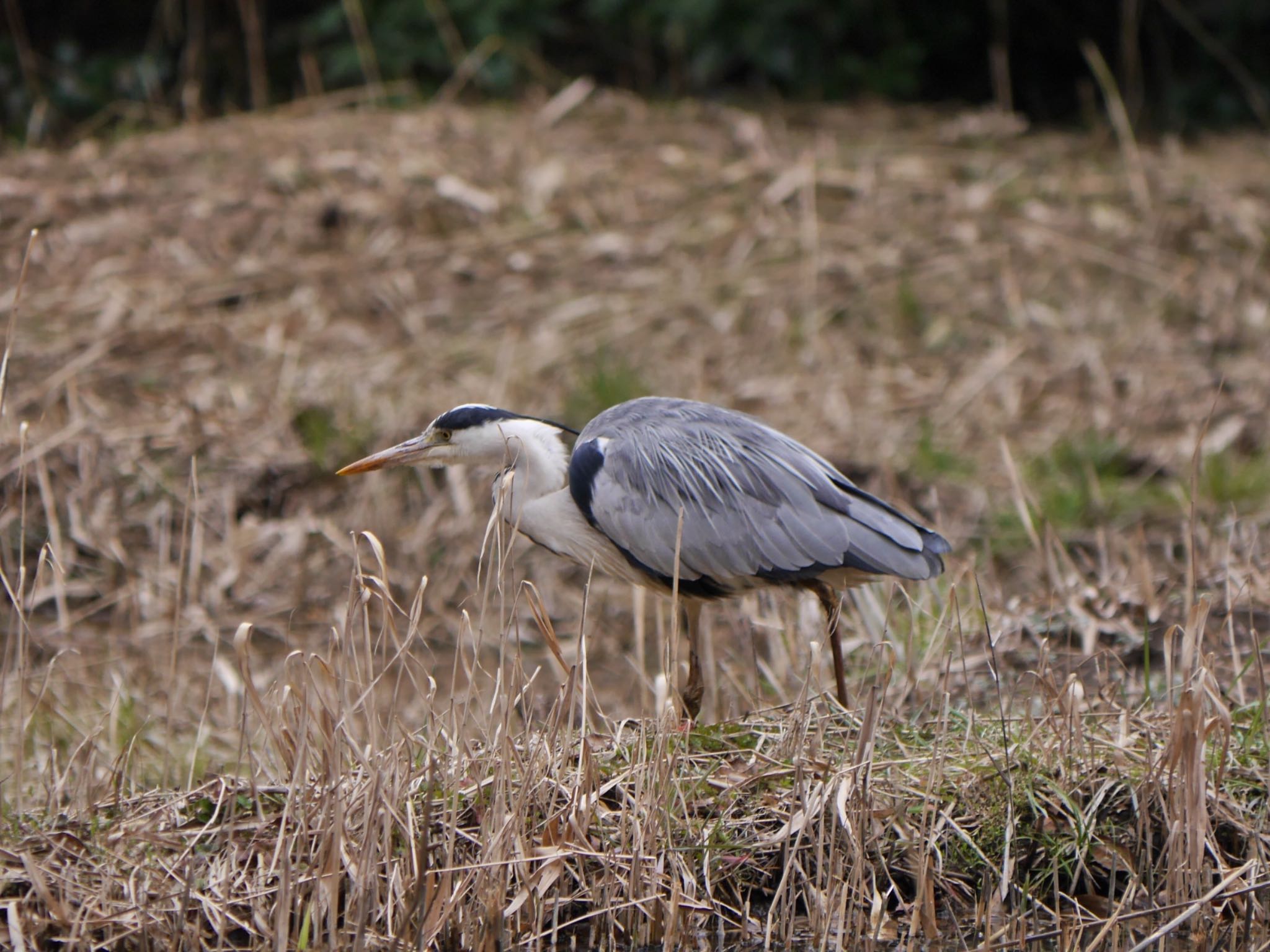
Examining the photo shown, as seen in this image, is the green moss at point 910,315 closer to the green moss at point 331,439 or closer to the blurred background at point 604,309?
the blurred background at point 604,309

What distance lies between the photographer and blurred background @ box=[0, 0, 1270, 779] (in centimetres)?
482

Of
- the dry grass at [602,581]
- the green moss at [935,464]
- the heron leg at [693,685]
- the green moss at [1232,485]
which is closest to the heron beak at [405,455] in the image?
the dry grass at [602,581]

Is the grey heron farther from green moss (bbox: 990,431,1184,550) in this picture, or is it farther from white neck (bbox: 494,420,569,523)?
green moss (bbox: 990,431,1184,550)

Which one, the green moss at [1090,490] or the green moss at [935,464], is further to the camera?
the green moss at [935,464]

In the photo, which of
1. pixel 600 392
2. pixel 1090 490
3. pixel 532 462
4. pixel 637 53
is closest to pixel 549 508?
pixel 532 462

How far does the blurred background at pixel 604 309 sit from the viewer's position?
4.82 meters

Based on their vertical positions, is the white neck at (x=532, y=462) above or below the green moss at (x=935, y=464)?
above

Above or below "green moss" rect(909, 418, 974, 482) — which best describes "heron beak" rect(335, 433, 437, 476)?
above

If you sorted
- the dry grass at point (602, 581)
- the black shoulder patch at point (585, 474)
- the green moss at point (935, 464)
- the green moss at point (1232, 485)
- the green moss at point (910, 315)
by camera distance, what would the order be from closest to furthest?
1. the dry grass at point (602, 581)
2. the black shoulder patch at point (585, 474)
3. the green moss at point (1232, 485)
4. the green moss at point (935, 464)
5. the green moss at point (910, 315)

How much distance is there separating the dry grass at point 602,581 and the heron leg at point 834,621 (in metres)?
0.14

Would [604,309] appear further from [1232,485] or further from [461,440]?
[461,440]

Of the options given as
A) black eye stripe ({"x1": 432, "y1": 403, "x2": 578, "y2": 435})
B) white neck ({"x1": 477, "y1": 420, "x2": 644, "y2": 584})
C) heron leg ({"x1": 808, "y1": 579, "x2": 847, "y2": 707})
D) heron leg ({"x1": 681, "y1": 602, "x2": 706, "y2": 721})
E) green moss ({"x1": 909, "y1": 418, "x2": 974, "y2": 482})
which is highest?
black eye stripe ({"x1": 432, "y1": 403, "x2": 578, "y2": 435})

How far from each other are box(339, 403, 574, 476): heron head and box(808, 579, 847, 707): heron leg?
82 centimetres

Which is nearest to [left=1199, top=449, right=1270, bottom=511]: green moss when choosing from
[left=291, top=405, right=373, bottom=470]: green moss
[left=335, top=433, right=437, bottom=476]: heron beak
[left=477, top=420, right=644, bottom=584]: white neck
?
[left=477, top=420, right=644, bottom=584]: white neck
